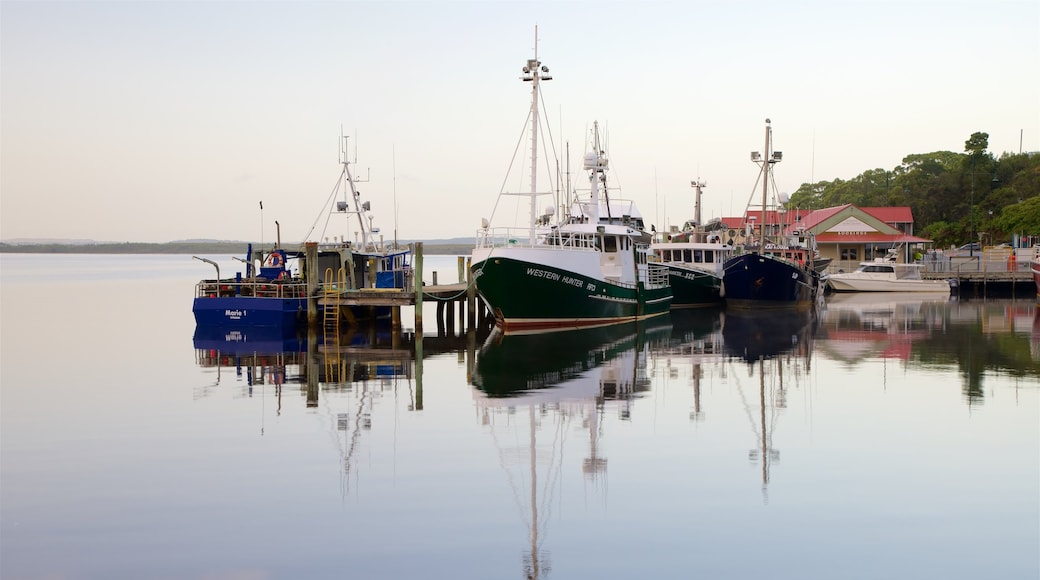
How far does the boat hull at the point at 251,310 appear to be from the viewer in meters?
35.5

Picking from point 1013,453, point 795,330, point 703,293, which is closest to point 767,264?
point 703,293

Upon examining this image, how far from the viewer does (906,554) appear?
409 inches

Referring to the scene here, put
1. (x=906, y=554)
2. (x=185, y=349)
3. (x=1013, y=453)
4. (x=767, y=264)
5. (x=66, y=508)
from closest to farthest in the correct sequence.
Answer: (x=906, y=554) < (x=66, y=508) < (x=1013, y=453) < (x=185, y=349) < (x=767, y=264)

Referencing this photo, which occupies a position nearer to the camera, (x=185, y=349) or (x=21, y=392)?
(x=21, y=392)

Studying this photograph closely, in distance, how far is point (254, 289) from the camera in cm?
3647

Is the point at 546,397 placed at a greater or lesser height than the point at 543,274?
lesser

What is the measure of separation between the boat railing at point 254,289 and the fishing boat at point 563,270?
6949 millimetres

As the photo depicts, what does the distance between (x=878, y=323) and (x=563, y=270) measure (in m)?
15.3

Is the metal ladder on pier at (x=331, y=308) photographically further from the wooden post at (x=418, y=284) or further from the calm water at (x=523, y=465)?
the wooden post at (x=418, y=284)

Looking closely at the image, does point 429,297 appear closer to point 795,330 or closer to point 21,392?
point 795,330

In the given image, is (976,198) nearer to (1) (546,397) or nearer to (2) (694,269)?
(2) (694,269)

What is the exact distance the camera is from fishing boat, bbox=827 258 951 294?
2537 inches

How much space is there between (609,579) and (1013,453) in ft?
29.9

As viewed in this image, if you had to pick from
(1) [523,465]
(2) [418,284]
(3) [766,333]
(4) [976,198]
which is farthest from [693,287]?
(4) [976,198]
